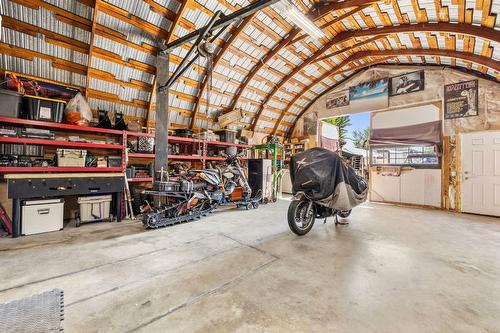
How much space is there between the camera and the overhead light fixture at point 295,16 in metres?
3.46

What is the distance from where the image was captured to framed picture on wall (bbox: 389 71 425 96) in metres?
6.34

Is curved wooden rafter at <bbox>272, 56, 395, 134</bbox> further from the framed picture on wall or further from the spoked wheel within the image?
the spoked wheel

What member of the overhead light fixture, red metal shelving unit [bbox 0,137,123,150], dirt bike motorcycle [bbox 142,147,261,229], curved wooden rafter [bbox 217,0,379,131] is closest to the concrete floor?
dirt bike motorcycle [bbox 142,147,261,229]

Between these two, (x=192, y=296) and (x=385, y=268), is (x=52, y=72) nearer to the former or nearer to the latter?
(x=192, y=296)

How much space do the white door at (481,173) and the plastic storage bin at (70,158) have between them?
8.93 m

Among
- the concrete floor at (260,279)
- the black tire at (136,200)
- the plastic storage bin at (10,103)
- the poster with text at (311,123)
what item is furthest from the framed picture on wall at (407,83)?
the plastic storage bin at (10,103)

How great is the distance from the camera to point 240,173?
5.58m

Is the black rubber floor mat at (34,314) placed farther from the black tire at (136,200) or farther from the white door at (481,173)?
the white door at (481,173)


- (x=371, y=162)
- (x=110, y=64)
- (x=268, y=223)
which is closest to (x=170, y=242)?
(x=268, y=223)

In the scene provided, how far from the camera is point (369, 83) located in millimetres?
7359

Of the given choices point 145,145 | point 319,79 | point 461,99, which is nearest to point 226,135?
point 145,145

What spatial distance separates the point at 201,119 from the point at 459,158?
7346 millimetres

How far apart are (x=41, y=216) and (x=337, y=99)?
29.5 feet

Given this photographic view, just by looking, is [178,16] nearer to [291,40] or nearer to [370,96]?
[291,40]
